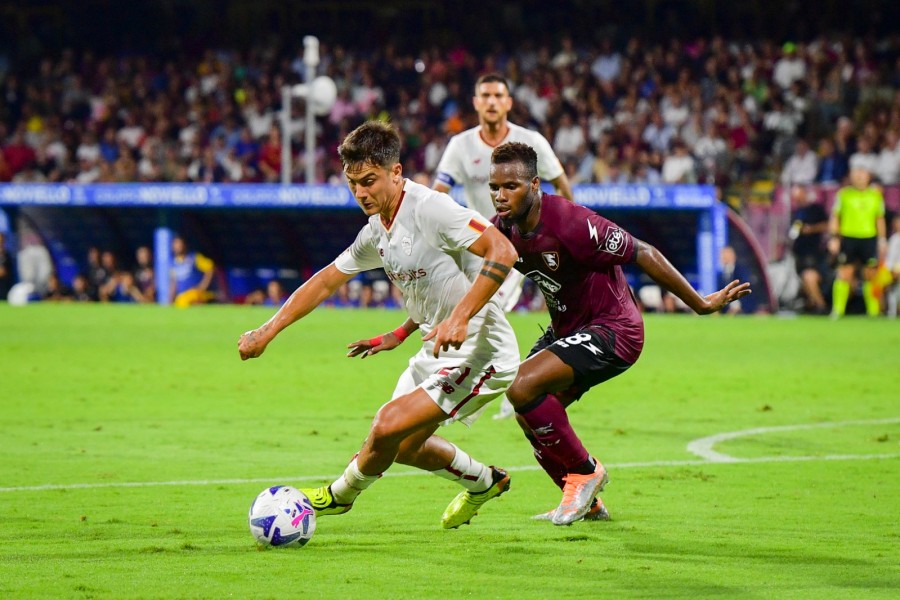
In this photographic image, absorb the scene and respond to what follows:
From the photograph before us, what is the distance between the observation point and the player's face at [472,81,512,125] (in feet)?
34.7

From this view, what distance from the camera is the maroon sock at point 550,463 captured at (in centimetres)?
706

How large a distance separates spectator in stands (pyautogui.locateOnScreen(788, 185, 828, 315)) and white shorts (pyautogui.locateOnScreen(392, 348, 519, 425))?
628 inches

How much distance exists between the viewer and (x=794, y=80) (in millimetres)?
25109

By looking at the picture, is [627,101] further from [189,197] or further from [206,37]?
[206,37]

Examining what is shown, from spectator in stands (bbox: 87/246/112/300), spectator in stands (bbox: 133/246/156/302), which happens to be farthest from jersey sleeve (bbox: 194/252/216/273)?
spectator in stands (bbox: 87/246/112/300)

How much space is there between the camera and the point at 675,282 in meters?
6.94

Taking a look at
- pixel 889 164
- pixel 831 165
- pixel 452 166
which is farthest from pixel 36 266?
pixel 452 166

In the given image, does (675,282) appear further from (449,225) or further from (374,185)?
(374,185)

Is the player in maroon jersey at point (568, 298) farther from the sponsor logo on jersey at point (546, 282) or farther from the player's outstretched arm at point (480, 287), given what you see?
the player's outstretched arm at point (480, 287)

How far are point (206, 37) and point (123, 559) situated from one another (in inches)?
1190

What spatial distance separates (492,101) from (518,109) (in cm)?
1652

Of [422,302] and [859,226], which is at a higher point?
[422,302]

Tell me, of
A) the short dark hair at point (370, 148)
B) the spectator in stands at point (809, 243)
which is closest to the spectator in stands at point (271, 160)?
the spectator in stands at point (809, 243)

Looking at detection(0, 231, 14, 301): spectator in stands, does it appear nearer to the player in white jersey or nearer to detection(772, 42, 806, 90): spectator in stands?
detection(772, 42, 806, 90): spectator in stands
